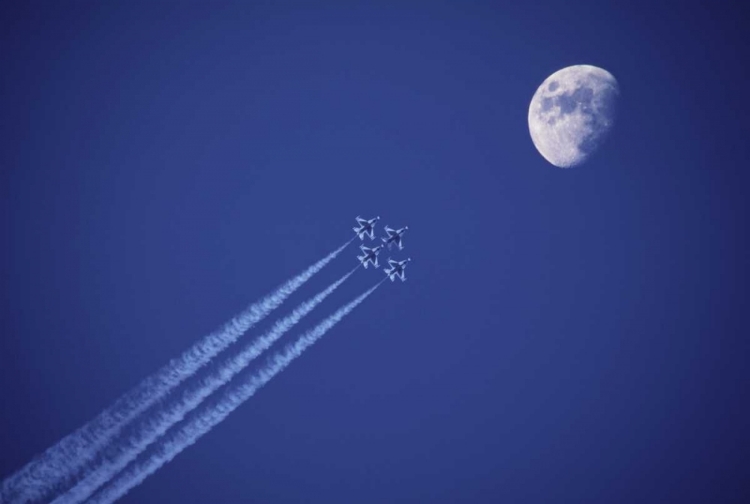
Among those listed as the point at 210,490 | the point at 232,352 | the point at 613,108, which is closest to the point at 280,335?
the point at 232,352

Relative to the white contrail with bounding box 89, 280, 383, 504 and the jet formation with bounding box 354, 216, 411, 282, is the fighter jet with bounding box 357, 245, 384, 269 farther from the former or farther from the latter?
the white contrail with bounding box 89, 280, 383, 504

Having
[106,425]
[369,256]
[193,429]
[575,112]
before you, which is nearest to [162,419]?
[193,429]

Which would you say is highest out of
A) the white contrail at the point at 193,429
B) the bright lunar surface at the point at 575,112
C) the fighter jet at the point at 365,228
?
the fighter jet at the point at 365,228

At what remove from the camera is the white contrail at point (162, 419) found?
30.3 metres

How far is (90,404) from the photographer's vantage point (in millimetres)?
54656

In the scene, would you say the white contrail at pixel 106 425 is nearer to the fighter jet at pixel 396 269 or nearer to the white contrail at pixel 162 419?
the white contrail at pixel 162 419

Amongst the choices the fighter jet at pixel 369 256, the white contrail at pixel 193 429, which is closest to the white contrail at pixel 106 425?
the white contrail at pixel 193 429

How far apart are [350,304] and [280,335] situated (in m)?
7.76

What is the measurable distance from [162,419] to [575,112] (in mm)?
40723

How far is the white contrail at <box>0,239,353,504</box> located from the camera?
29.6 metres

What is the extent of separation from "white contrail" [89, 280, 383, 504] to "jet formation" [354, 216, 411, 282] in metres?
7.90

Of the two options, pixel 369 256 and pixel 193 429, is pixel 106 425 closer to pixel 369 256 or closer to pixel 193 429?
pixel 193 429

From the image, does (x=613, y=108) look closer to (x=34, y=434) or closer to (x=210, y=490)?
(x=210, y=490)

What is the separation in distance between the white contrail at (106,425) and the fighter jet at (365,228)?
9.74 m
